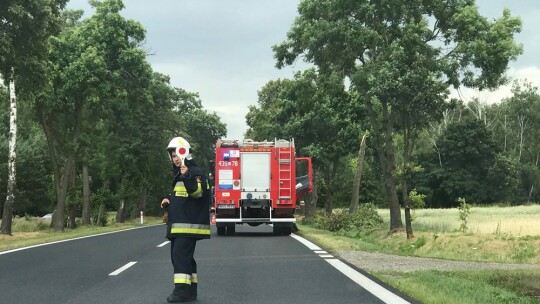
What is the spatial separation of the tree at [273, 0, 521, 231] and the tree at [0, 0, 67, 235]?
1024cm

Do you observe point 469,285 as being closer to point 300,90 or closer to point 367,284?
point 367,284

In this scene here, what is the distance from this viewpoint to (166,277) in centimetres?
972

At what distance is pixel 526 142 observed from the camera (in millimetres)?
74188

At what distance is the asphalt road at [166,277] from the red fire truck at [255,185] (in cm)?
644

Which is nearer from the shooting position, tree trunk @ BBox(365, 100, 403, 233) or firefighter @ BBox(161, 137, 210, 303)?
firefighter @ BBox(161, 137, 210, 303)

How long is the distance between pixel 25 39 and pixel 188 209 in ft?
41.6

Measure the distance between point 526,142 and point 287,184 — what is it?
60757 millimetres

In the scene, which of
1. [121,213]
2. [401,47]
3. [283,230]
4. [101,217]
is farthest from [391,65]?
[121,213]

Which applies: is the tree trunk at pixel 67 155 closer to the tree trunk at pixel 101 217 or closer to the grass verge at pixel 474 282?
the tree trunk at pixel 101 217

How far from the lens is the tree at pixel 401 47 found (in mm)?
21375

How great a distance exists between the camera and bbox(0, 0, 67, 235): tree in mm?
16109

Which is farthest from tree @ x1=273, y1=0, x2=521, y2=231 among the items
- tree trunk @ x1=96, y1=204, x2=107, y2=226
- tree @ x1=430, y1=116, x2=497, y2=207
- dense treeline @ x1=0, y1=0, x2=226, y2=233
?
tree @ x1=430, y1=116, x2=497, y2=207

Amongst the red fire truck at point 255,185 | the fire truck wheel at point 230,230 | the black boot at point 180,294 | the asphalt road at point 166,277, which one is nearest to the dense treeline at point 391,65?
the red fire truck at point 255,185

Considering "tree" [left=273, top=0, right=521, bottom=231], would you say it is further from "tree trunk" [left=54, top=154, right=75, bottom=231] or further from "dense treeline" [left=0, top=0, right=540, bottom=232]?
"tree trunk" [left=54, top=154, right=75, bottom=231]
